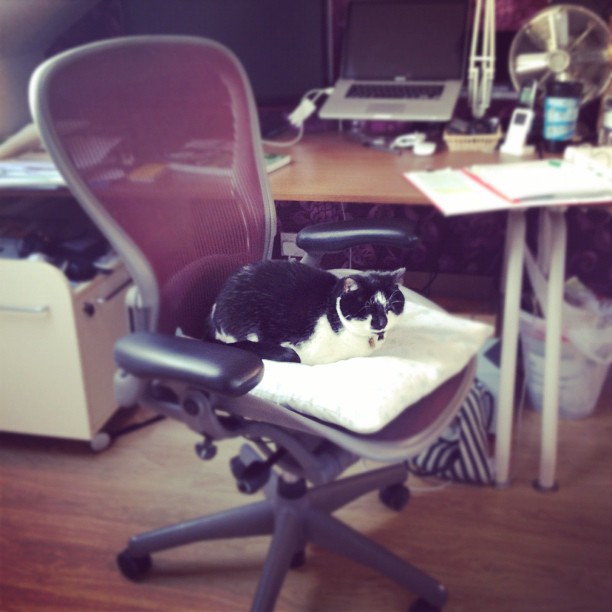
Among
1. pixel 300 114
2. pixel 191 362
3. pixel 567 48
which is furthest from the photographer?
pixel 567 48

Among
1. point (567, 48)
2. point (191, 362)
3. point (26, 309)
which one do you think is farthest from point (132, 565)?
point (567, 48)

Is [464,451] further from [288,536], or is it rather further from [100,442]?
[100,442]

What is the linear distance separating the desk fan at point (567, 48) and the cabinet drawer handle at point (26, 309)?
1157mm

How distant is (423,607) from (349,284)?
3.05 feet

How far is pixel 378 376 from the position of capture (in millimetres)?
617

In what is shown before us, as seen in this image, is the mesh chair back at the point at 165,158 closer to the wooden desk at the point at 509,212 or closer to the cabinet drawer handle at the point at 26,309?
the wooden desk at the point at 509,212

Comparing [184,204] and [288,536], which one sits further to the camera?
[288,536]

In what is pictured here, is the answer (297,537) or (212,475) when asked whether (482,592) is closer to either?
(297,537)

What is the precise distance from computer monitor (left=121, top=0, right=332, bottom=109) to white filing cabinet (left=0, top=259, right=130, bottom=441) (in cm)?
55

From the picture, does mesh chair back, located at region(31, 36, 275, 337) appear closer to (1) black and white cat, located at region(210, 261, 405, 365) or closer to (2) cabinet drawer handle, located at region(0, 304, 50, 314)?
(1) black and white cat, located at region(210, 261, 405, 365)

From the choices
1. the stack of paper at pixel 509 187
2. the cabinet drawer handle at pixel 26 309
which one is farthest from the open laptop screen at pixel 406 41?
the cabinet drawer handle at pixel 26 309

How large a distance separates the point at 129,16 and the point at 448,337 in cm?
52

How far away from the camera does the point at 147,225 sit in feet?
2.32

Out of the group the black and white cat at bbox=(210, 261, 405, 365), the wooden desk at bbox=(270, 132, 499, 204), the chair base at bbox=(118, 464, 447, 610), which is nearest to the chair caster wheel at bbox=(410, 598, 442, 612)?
the chair base at bbox=(118, 464, 447, 610)
